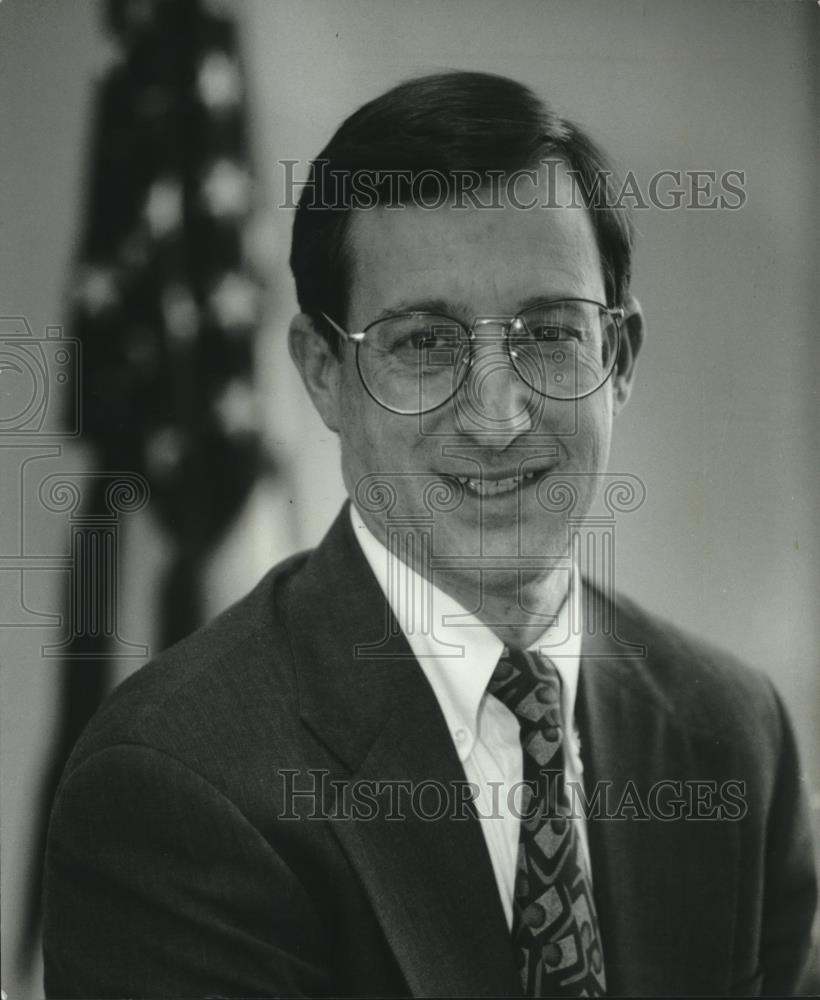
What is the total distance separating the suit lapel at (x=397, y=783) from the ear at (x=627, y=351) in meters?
0.46

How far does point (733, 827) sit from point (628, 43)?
1246mm

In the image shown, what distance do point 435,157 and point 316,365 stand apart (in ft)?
1.15

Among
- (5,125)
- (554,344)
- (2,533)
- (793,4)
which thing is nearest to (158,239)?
(5,125)

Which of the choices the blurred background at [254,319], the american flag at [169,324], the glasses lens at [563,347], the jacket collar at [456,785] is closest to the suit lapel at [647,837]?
the jacket collar at [456,785]

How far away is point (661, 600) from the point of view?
174 cm

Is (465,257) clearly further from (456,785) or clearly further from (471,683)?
(456,785)

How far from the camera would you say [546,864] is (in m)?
1.62

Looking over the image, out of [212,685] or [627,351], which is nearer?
[212,685]

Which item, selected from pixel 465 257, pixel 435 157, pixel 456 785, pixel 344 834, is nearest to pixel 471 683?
pixel 456 785

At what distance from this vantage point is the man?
1.56 metres

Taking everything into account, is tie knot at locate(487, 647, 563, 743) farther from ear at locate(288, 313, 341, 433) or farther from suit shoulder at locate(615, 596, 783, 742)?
ear at locate(288, 313, 341, 433)

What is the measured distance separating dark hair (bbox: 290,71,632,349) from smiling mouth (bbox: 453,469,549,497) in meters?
0.28

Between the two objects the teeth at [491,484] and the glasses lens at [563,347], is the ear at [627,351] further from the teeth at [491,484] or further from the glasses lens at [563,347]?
the teeth at [491,484]

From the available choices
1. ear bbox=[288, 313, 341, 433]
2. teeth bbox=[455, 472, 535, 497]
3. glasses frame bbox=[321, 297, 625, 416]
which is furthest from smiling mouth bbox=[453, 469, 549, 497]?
ear bbox=[288, 313, 341, 433]
